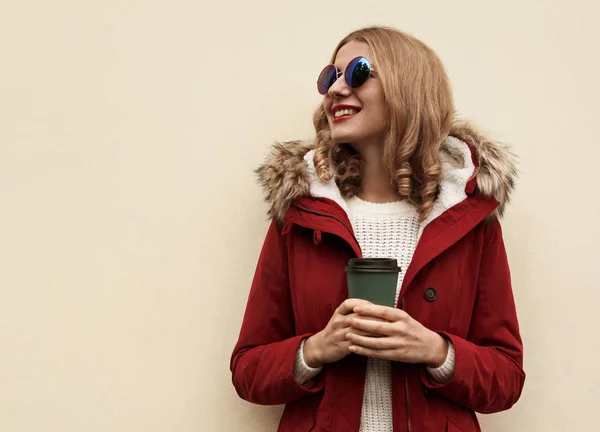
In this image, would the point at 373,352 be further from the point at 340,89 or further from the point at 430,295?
the point at 340,89

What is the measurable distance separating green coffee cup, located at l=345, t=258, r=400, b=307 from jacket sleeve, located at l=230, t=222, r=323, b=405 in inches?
9.2

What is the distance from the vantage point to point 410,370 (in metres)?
1.32

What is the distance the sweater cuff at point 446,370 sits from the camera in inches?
50.9

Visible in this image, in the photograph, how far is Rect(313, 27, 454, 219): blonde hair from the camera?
1.41 m

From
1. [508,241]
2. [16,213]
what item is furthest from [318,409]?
[16,213]

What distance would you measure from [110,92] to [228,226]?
485 mm

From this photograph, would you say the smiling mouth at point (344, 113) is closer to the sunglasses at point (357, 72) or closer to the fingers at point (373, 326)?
the sunglasses at point (357, 72)

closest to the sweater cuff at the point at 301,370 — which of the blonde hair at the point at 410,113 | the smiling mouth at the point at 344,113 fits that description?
the blonde hair at the point at 410,113

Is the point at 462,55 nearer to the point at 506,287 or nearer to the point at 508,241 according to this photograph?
the point at 508,241

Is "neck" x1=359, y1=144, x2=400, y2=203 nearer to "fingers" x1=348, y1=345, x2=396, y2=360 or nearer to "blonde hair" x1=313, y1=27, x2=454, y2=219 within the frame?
"blonde hair" x1=313, y1=27, x2=454, y2=219

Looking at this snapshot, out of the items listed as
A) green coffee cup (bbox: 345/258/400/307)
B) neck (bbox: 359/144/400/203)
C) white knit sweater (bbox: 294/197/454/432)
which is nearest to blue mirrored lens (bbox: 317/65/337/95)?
neck (bbox: 359/144/400/203)

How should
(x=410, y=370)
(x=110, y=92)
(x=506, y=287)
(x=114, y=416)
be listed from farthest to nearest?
(x=110, y=92), (x=114, y=416), (x=506, y=287), (x=410, y=370)

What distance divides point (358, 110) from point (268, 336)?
565 mm

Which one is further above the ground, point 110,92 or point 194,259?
point 110,92
